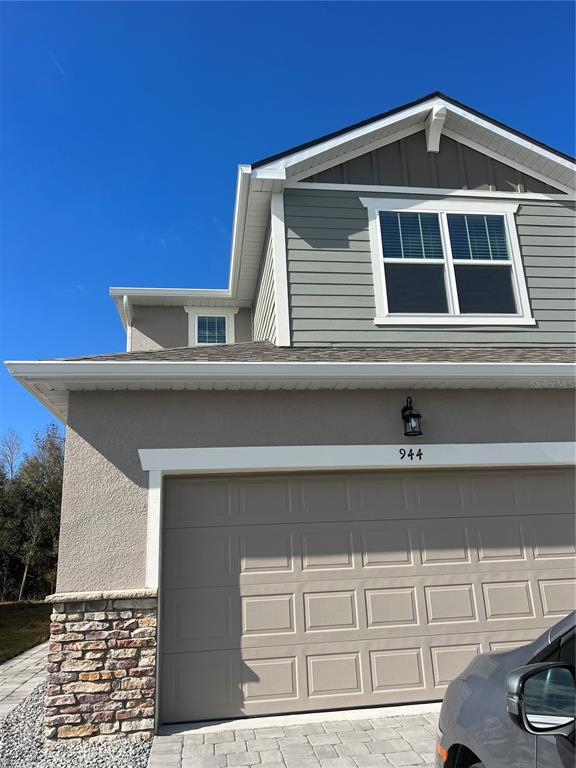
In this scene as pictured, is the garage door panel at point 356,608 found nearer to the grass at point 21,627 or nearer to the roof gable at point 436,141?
the grass at point 21,627

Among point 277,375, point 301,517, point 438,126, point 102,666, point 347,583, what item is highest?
point 438,126

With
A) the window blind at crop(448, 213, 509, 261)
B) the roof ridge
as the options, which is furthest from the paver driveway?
the roof ridge

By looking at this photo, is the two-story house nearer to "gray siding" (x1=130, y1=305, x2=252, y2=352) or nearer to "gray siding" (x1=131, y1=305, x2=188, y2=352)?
"gray siding" (x1=130, y1=305, x2=252, y2=352)

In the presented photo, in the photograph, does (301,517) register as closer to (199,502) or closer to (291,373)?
(199,502)

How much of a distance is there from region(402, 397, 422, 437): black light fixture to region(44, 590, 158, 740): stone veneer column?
289 cm

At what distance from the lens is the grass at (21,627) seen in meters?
8.86

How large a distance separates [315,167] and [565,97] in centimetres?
389

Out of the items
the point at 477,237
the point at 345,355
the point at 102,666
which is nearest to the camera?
the point at 102,666

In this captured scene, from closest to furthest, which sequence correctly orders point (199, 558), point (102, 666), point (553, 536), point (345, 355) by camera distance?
point (102, 666) < point (199, 558) < point (553, 536) < point (345, 355)

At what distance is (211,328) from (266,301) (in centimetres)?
293

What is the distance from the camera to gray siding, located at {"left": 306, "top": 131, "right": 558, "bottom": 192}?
7.44m

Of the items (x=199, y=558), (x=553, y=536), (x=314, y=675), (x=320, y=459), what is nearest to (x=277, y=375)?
(x=320, y=459)

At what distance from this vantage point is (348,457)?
5.52 metres

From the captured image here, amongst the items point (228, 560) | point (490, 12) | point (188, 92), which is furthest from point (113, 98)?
point (228, 560)
